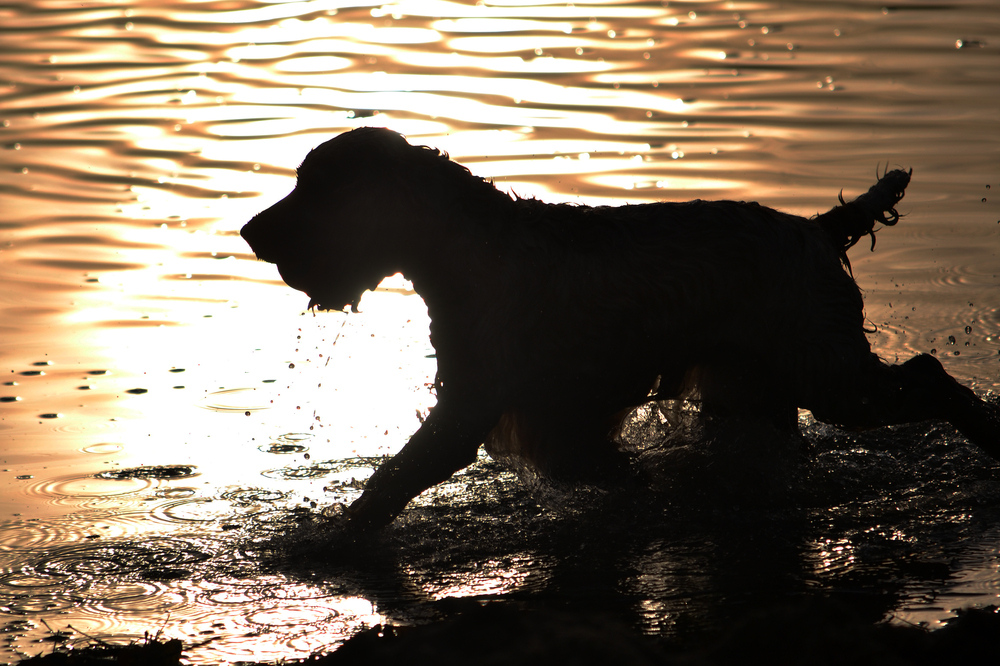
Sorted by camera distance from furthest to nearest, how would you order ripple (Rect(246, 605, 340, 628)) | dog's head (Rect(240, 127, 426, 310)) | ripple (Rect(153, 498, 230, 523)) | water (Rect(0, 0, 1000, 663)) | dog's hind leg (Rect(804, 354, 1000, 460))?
ripple (Rect(153, 498, 230, 523)) → dog's hind leg (Rect(804, 354, 1000, 460)) → dog's head (Rect(240, 127, 426, 310)) → water (Rect(0, 0, 1000, 663)) → ripple (Rect(246, 605, 340, 628))

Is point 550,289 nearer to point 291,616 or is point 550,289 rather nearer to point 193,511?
point 291,616

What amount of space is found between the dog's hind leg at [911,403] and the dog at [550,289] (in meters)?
0.01

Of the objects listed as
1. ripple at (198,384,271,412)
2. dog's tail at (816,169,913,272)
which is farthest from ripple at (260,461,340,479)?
dog's tail at (816,169,913,272)

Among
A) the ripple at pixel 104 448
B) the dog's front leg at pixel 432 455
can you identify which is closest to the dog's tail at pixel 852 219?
the dog's front leg at pixel 432 455

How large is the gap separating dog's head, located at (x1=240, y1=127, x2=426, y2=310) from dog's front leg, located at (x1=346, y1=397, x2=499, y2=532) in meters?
0.73

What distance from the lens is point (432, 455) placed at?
4660 millimetres

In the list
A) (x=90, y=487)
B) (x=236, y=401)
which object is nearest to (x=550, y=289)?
(x=90, y=487)

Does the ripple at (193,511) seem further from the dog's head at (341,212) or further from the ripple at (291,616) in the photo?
the dog's head at (341,212)

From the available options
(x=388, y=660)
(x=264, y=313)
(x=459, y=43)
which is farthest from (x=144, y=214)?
(x=388, y=660)

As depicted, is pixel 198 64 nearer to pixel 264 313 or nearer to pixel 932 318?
pixel 264 313

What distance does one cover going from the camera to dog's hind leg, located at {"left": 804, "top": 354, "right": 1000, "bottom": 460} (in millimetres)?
4895

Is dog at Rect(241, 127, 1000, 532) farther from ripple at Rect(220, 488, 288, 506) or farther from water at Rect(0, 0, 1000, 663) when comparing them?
ripple at Rect(220, 488, 288, 506)

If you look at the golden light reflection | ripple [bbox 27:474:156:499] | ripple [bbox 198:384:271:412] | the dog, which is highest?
the dog

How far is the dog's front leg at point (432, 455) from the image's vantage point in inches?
183
